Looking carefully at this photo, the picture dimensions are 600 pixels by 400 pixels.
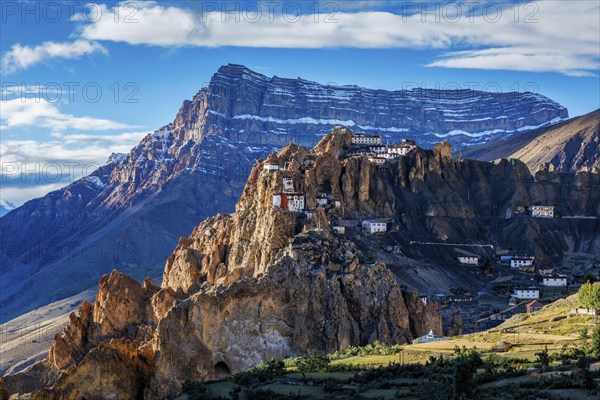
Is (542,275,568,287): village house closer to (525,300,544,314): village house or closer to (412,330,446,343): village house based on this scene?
(525,300,544,314): village house

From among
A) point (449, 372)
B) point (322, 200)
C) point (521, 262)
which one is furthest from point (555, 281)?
point (449, 372)

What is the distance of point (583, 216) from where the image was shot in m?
199

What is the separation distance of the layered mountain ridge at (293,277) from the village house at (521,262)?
698 centimetres

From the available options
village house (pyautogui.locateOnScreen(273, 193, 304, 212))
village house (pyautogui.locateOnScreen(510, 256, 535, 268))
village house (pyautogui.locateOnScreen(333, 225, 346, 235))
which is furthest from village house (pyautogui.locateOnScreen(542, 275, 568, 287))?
village house (pyautogui.locateOnScreen(273, 193, 304, 212))

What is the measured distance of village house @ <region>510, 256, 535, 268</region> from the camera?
175 metres

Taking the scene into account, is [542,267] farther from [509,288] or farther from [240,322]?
[240,322]

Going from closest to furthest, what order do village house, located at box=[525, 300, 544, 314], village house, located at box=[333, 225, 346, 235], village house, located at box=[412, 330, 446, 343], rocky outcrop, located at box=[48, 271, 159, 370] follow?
1. village house, located at box=[412, 330, 446, 343]
2. village house, located at box=[525, 300, 544, 314]
3. rocky outcrop, located at box=[48, 271, 159, 370]
4. village house, located at box=[333, 225, 346, 235]

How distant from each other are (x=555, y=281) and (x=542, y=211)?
1435 inches

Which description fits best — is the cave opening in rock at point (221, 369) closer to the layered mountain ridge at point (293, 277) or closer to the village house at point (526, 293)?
the layered mountain ridge at point (293, 277)

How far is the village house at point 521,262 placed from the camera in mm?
174875

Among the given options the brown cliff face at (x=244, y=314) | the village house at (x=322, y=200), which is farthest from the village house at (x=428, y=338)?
the village house at (x=322, y=200)

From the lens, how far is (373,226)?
6816 inches

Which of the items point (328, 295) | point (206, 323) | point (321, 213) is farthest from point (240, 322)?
point (321, 213)

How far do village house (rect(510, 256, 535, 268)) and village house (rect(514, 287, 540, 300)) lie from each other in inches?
726
